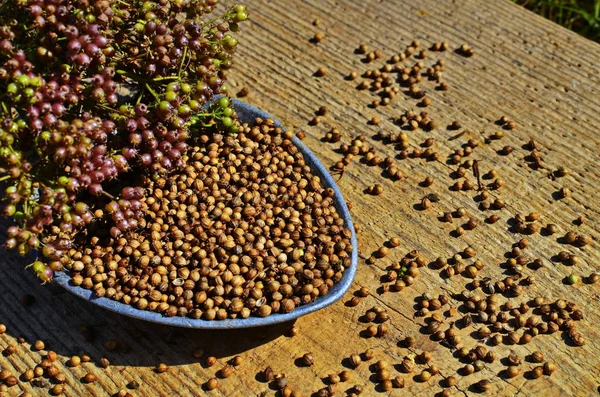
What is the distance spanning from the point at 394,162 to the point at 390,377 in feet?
3.03

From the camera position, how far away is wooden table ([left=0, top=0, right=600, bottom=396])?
2207mm

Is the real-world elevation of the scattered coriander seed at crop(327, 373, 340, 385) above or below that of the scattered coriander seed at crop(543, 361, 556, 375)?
below

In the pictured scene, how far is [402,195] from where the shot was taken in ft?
8.70

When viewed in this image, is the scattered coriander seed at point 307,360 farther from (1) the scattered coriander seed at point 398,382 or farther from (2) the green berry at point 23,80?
(2) the green berry at point 23,80

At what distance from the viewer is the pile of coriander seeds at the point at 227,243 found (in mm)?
2049

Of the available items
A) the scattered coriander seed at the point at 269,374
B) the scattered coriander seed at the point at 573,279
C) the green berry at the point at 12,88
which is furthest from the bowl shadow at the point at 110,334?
the scattered coriander seed at the point at 573,279

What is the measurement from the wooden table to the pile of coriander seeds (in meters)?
0.26

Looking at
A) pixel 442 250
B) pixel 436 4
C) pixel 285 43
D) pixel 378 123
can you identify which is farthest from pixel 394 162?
pixel 436 4

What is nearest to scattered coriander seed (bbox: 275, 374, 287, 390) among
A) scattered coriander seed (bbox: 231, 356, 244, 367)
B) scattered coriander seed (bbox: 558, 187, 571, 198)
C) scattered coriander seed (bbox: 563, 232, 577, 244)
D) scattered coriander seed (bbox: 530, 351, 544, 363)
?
scattered coriander seed (bbox: 231, 356, 244, 367)

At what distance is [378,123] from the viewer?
9.43ft

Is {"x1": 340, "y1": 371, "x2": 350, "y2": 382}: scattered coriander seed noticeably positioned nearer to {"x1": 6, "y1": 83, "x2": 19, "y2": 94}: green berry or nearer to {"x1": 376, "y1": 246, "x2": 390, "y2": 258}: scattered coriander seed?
{"x1": 376, "y1": 246, "x2": 390, "y2": 258}: scattered coriander seed

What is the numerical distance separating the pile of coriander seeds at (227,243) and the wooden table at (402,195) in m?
0.26

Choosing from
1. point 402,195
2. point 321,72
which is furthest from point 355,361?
point 321,72

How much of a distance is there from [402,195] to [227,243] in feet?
2.70
